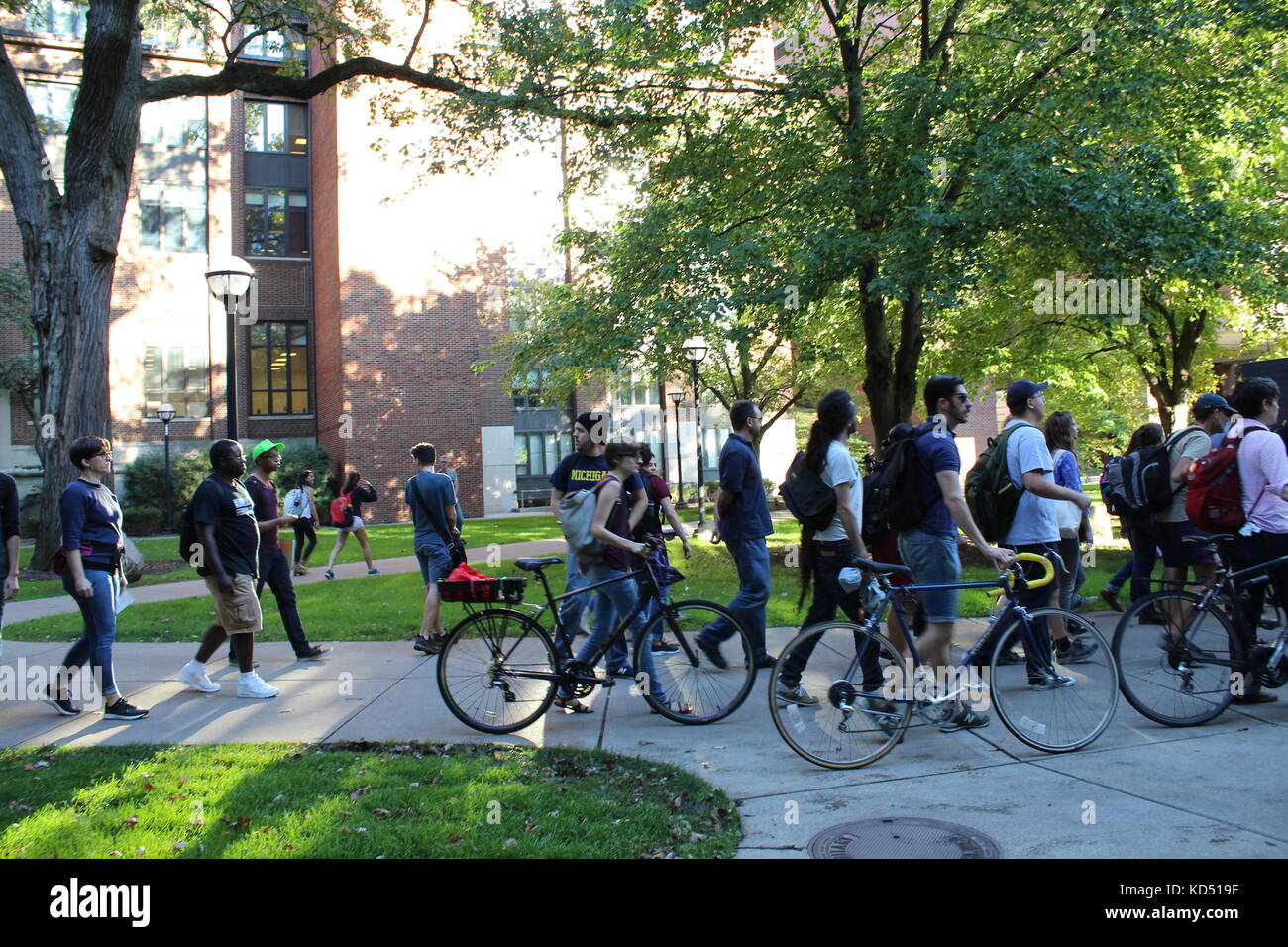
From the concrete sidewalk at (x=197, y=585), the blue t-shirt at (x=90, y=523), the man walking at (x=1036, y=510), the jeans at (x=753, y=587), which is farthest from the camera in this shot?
the concrete sidewalk at (x=197, y=585)

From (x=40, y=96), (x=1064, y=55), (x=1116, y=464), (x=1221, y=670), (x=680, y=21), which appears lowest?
(x=1221, y=670)

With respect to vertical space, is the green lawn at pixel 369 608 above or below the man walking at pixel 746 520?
below

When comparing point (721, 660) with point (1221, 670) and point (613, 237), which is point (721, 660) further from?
point (613, 237)

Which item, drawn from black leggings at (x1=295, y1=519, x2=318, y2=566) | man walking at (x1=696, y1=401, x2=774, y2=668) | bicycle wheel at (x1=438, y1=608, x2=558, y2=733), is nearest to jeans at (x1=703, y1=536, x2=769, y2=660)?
man walking at (x1=696, y1=401, x2=774, y2=668)

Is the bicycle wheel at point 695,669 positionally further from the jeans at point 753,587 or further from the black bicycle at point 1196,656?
the black bicycle at point 1196,656

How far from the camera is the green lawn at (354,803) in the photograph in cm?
384

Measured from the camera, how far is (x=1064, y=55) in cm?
1131

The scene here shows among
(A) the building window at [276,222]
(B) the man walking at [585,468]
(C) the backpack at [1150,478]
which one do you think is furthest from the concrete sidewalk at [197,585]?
(A) the building window at [276,222]

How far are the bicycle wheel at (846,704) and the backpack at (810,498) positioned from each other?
1274 millimetres

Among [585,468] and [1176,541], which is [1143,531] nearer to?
[1176,541]

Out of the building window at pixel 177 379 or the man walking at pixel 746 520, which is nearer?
the man walking at pixel 746 520

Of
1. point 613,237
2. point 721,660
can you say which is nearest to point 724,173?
point 613,237

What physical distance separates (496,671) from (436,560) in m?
2.98
